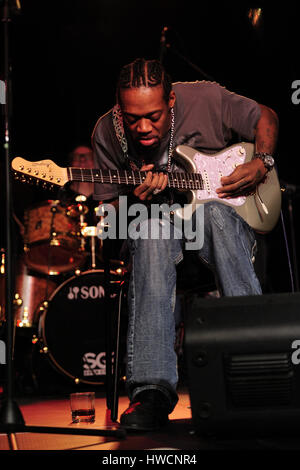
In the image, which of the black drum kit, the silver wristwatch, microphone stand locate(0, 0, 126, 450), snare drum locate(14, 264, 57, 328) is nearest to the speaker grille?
microphone stand locate(0, 0, 126, 450)

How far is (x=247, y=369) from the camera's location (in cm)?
133

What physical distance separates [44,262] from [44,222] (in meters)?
0.35

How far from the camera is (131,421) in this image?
1.67 meters

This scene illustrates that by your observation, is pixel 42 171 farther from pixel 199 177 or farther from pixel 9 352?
pixel 9 352

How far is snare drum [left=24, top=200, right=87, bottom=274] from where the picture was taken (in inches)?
163

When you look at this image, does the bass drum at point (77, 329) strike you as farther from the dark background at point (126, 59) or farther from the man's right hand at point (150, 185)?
the man's right hand at point (150, 185)

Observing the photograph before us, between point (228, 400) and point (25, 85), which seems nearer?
point (228, 400)

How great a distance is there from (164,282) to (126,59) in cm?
399

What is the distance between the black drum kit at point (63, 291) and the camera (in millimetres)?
3951

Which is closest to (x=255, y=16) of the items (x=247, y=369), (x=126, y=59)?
(x=126, y=59)

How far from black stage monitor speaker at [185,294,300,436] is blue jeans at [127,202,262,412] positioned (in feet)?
1.43

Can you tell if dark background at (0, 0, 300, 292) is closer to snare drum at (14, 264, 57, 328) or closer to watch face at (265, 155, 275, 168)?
snare drum at (14, 264, 57, 328)

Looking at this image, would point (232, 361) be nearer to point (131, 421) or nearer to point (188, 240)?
point (131, 421)

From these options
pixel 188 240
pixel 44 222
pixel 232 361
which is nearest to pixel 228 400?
pixel 232 361
